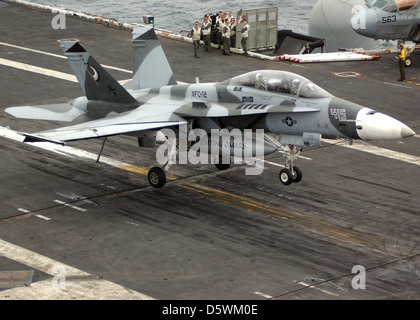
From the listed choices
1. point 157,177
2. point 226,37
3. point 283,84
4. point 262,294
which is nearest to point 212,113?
point 283,84

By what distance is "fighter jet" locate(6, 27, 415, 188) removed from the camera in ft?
78.8

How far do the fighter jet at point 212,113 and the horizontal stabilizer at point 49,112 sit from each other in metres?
0.03

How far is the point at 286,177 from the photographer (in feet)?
82.0

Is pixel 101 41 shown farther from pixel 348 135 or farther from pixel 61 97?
pixel 348 135

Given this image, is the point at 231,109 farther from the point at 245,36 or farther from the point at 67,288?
the point at 245,36

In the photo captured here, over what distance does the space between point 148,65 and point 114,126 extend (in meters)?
4.48

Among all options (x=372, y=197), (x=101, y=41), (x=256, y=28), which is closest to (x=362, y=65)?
(x=256, y=28)

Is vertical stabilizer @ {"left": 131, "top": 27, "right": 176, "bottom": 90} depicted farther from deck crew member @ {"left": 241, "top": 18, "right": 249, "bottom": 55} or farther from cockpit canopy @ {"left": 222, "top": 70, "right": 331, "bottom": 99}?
deck crew member @ {"left": 241, "top": 18, "right": 249, "bottom": 55}

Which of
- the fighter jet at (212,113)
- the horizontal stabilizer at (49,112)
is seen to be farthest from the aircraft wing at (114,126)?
the horizontal stabilizer at (49,112)

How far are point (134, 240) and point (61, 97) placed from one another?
15697 mm

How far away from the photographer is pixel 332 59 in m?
44.0

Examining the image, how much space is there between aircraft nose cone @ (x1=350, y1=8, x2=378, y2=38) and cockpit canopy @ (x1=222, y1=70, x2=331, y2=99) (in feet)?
63.2

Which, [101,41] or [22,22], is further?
[22,22]

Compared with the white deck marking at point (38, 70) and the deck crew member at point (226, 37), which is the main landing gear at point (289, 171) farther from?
the deck crew member at point (226, 37)
